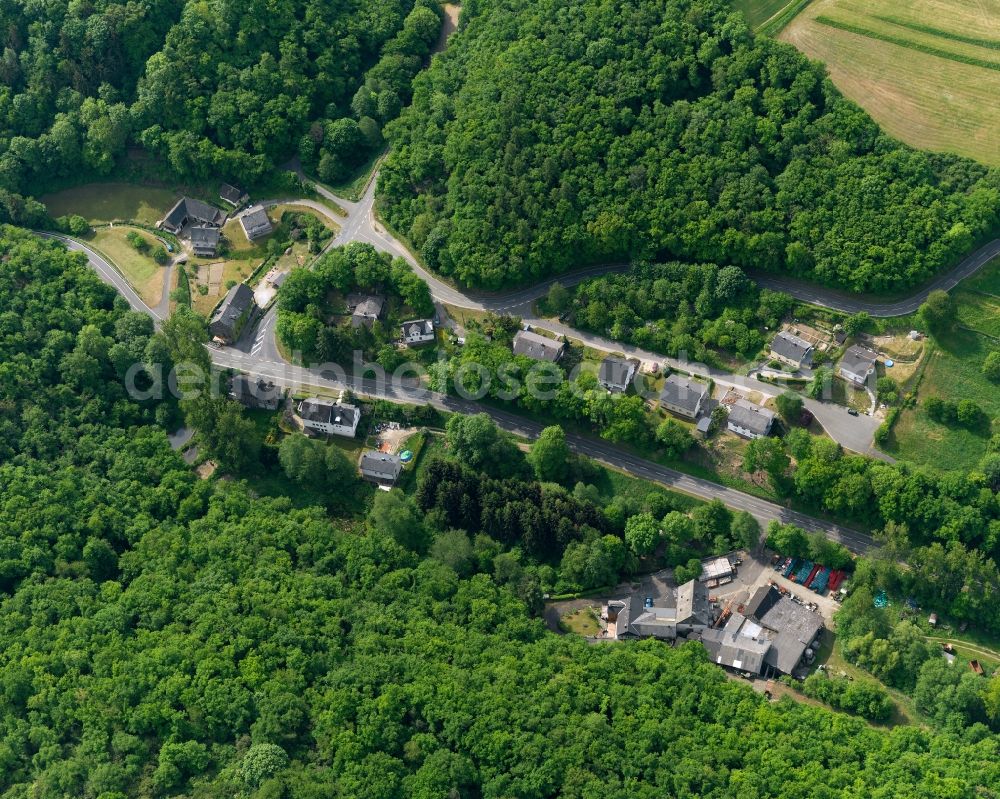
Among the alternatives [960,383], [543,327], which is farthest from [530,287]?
[960,383]

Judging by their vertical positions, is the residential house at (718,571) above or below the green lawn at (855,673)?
above

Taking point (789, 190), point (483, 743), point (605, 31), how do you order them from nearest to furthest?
point (483, 743) < point (789, 190) < point (605, 31)

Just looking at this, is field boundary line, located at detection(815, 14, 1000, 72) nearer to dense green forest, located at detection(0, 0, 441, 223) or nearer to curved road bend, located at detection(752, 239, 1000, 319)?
curved road bend, located at detection(752, 239, 1000, 319)

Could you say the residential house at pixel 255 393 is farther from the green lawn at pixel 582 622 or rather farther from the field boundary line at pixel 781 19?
the field boundary line at pixel 781 19

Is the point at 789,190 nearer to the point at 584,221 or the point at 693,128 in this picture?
the point at 693,128

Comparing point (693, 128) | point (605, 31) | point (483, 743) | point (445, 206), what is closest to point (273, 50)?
point (445, 206)

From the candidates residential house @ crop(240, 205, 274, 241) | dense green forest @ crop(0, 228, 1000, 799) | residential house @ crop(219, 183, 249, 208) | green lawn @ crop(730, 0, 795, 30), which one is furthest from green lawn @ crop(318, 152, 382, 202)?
green lawn @ crop(730, 0, 795, 30)

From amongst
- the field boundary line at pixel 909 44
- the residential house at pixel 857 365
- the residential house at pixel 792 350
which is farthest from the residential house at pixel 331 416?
the field boundary line at pixel 909 44
